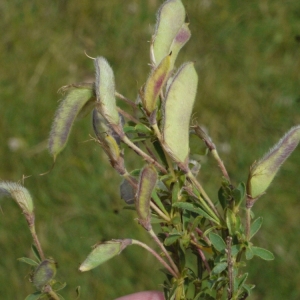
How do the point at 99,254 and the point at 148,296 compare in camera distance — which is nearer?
the point at 99,254

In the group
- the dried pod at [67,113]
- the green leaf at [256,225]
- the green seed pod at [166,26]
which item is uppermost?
the green seed pod at [166,26]

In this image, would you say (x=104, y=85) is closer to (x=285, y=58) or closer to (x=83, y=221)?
(x=83, y=221)

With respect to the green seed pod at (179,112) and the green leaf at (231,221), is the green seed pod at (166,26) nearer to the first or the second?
the green seed pod at (179,112)

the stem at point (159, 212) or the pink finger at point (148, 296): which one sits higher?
the stem at point (159, 212)

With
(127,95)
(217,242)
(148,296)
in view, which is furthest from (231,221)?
(127,95)

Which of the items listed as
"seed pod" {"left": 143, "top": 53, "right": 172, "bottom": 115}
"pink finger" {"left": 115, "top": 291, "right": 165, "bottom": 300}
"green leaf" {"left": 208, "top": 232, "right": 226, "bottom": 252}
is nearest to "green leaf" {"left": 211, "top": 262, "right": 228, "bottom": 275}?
"green leaf" {"left": 208, "top": 232, "right": 226, "bottom": 252}

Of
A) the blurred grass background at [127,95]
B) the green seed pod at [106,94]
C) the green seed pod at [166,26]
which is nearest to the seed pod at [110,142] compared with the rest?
the green seed pod at [106,94]

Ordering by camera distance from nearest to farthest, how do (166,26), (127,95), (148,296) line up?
1. (166,26)
2. (148,296)
3. (127,95)

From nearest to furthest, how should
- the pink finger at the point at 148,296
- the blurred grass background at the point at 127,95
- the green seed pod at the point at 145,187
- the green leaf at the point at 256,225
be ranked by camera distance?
the green seed pod at the point at 145,187 → the green leaf at the point at 256,225 → the pink finger at the point at 148,296 → the blurred grass background at the point at 127,95

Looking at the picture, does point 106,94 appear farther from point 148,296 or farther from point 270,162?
point 148,296
